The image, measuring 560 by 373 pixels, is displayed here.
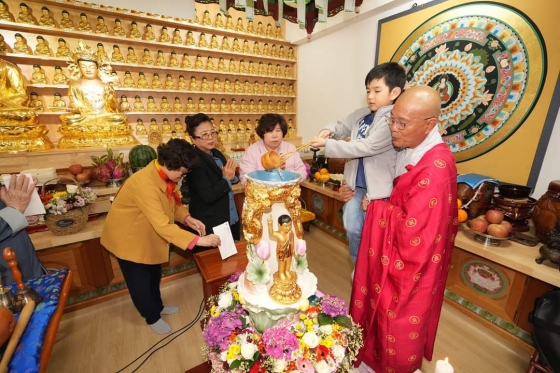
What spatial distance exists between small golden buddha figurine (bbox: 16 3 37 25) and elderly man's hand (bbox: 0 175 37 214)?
3397mm

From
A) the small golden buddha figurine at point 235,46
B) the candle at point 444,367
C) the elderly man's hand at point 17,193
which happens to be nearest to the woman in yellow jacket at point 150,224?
the elderly man's hand at point 17,193

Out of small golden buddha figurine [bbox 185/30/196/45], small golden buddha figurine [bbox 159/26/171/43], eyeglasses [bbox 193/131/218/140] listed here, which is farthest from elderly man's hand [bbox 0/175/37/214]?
small golden buddha figurine [bbox 185/30/196/45]

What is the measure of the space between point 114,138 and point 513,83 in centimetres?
456

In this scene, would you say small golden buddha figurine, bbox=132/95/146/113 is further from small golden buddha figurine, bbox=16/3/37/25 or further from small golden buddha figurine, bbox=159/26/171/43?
small golden buddha figurine, bbox=16/3/37/25

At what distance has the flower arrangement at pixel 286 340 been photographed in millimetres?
966

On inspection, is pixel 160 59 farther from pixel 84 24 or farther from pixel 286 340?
pixel 286 340

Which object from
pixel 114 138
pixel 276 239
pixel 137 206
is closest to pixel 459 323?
pixel 276 239

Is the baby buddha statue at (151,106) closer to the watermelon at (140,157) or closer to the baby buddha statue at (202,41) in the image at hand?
the baby buddha statue at (202,41)

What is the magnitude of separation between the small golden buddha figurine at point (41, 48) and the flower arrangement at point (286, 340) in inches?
177

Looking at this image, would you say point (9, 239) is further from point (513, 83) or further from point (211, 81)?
point (211, 81)

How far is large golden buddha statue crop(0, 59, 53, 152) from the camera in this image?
2967mm

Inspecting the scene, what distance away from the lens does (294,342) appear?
965 mm

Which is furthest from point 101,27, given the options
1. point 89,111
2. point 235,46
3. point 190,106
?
point 235,46

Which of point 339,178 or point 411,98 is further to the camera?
point 339,178
